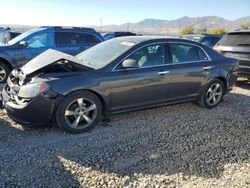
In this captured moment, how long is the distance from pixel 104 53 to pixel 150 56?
0.83 m

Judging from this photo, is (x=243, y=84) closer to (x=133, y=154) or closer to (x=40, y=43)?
A: (x=133, y=154)

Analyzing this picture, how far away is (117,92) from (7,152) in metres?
1.89

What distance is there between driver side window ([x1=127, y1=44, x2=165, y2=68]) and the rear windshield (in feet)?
12.8

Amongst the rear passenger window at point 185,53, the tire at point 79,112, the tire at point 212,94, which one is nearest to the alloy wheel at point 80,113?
the tire at point 79,112

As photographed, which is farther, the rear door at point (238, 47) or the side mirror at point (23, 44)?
the side mirror at point (23, 44)

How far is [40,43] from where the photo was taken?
27.8 ft

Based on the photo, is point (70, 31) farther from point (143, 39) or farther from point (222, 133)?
A: point (222, 133)

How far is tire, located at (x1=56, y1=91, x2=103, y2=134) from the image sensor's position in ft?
14.5

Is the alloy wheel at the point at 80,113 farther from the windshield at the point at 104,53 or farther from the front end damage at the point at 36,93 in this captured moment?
the windshield at the point at 104,53

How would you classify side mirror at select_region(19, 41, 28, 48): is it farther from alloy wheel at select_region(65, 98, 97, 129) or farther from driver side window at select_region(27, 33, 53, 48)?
A: alloy wheel at select_region(65, 98, 97, 129)

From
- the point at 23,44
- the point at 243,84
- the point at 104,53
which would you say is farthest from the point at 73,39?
the point at 243,84

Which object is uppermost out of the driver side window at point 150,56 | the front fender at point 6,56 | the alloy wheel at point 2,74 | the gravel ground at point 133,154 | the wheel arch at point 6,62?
the driver side window at point 150,56

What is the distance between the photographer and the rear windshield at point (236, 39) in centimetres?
816

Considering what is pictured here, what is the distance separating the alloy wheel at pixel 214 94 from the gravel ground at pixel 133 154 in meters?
0.75
